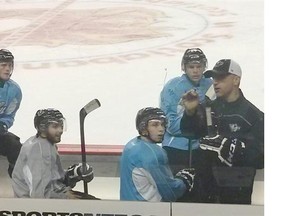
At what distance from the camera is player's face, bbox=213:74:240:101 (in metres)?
2.33

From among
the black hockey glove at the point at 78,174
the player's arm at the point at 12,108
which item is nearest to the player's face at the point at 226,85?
the black hockey glove at the point at 78,174

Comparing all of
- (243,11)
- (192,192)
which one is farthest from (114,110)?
(243,11)

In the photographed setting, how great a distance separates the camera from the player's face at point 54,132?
2.41 metres

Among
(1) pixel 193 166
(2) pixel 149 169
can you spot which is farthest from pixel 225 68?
(2) pixel 149 169

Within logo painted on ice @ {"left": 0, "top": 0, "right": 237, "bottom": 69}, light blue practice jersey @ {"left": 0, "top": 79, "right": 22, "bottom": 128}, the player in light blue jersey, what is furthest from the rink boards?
logo painted on ice @ {"left": 0, "top": 0, "right": 237, "bottom": 69}

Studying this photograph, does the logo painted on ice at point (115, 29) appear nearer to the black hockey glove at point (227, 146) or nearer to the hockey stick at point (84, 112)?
the hockey stick at point (84, 112)

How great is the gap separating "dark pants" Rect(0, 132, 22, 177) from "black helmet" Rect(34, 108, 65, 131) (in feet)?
0.38

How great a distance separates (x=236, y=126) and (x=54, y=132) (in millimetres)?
829

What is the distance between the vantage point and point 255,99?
2.30 m

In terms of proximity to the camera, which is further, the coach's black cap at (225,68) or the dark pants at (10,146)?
the dark pants at (10,146)

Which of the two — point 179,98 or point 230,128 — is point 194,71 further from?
point 230,128

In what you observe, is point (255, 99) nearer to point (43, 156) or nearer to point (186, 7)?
point (186, 7)

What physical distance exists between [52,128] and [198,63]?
731 millimetres

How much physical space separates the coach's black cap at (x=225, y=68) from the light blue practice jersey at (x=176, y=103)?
0.04 metres
